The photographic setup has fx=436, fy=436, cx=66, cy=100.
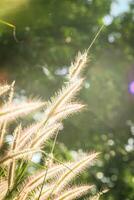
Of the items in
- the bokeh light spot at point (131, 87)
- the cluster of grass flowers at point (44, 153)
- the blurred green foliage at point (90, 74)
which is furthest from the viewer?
the bokeh light spot at point (131, 87)

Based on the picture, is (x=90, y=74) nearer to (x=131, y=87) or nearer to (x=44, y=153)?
(x=131, y=87)

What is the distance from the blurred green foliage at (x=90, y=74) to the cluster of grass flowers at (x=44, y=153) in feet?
23.7

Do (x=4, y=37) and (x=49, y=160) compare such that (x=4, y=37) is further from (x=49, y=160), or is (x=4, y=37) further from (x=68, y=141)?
(x=49, y=160)

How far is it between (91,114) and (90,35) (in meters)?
1.83

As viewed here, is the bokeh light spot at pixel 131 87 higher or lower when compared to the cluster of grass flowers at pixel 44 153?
higher

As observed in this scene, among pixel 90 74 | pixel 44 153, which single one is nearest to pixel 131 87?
pixel 90 74

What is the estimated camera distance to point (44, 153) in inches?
55.5

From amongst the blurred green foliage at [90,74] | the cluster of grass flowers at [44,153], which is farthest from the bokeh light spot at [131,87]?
the cluster of grass flowers at [44,153]

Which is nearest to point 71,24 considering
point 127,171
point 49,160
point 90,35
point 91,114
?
point 90,35

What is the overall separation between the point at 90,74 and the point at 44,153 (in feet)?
28.0

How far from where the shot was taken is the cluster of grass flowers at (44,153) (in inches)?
52.1

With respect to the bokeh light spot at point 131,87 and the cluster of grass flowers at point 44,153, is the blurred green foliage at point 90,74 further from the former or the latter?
the cluster of grass flowers at point 44,153

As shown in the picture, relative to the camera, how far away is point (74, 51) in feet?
31.8

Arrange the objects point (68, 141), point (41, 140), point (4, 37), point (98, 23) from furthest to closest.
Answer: point (98, 23), point (68, 141), point (4, 37), point (41, 140)
